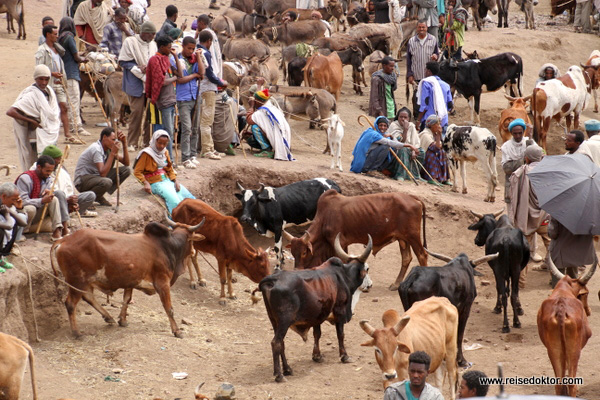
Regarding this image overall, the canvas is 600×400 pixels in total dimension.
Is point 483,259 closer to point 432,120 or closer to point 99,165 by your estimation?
point 99,165

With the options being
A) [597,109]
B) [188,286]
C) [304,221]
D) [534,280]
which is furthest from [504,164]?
[597,109]

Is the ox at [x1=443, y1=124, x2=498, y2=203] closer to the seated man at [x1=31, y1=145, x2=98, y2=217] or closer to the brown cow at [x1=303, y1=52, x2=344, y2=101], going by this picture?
the brown cow at [x1=303, y1=52, x2=344, y2=101]

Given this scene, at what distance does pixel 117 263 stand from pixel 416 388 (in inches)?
188

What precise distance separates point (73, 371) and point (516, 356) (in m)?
4.95

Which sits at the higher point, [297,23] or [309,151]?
[297,23]

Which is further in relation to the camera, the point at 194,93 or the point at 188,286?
the point at 194,93

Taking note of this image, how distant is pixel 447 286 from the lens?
10.1m

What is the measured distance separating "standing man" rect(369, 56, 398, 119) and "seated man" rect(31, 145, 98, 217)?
834 cm

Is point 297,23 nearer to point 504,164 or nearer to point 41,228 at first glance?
point 504,164

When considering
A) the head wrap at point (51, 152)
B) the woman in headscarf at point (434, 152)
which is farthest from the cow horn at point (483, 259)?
the woman in headscarf at point (434, 152)

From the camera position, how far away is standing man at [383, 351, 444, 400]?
6.68 metres

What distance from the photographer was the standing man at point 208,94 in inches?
589

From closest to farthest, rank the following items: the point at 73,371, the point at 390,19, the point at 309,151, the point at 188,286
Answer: the point at 73,371 < the point at 188,286 < the point at 309,151 < the point at 390,19

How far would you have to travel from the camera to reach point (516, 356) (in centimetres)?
1073
